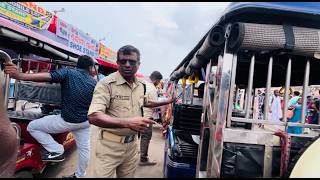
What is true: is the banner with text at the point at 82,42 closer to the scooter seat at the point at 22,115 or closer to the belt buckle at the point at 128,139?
the scooter seat at the point at 22,115

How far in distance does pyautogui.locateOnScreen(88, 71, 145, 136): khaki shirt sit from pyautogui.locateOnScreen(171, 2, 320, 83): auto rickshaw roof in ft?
4.04

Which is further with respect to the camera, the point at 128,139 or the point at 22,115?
the point at 22,115

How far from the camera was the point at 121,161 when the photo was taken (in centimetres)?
292

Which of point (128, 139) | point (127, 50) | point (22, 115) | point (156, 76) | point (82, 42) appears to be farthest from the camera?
point (82, 42)

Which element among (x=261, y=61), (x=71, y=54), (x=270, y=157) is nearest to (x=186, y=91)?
(x=71, y=54)

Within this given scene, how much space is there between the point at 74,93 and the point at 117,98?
1.39m

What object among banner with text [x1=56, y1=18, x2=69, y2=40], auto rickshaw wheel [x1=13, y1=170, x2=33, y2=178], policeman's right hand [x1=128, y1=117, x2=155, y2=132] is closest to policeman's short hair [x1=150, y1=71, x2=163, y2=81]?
auto rickshaw wheel [x1=13, y1=170, x2=33, y2=178]

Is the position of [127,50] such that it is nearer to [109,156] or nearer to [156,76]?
[109,156]

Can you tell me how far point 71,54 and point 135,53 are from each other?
8.63 feet

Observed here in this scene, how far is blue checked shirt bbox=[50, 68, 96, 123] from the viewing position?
3977 mm

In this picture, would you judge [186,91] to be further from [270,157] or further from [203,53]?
[270,157]

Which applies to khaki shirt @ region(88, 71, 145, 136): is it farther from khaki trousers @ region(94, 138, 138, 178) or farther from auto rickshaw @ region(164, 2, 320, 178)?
auto rickshaw @ region(164, 2, 320, 178)

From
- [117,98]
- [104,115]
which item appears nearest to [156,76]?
[117,98]

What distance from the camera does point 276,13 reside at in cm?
187
